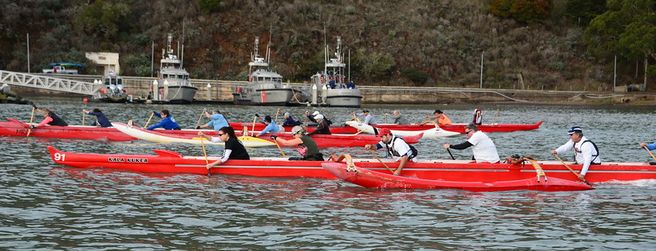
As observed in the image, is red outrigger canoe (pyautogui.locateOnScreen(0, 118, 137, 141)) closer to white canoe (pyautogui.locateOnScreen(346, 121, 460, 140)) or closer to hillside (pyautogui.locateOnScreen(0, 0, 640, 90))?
white canoe (pyautogui.locateOnScreen(346, 121, 460, 140))

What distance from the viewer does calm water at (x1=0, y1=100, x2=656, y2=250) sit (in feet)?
54.1

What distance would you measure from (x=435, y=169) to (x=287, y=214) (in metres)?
5.88

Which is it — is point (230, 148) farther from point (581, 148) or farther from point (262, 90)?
point (262, 90)

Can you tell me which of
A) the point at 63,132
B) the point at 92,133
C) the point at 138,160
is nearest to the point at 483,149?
the point at 138,160

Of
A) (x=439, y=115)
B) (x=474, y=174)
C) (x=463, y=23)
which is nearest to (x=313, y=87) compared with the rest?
(x=463, y=23)

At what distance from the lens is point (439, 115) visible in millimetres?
42844

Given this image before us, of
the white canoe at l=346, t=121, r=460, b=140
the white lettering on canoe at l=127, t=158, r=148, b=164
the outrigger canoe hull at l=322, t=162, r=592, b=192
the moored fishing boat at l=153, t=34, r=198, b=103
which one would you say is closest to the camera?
the outrigger canoe hull at l=322, t=162, r=592, b=192

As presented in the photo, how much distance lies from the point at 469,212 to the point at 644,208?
4311 mm

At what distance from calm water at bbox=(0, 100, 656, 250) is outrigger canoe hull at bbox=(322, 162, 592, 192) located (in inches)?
11.8

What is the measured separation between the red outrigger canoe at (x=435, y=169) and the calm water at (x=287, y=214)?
382 millimetres

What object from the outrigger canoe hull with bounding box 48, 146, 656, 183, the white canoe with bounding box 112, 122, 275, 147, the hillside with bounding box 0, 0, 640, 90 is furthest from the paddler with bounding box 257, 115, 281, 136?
the hillside with bounding box 0, 0, 640, 90

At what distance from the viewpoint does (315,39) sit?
98562 mm

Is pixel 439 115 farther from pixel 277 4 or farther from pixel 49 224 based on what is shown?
pixel 277 4

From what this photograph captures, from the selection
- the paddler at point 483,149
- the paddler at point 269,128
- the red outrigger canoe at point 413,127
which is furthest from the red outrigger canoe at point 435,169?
the red outrigger canoe at point 413,127
